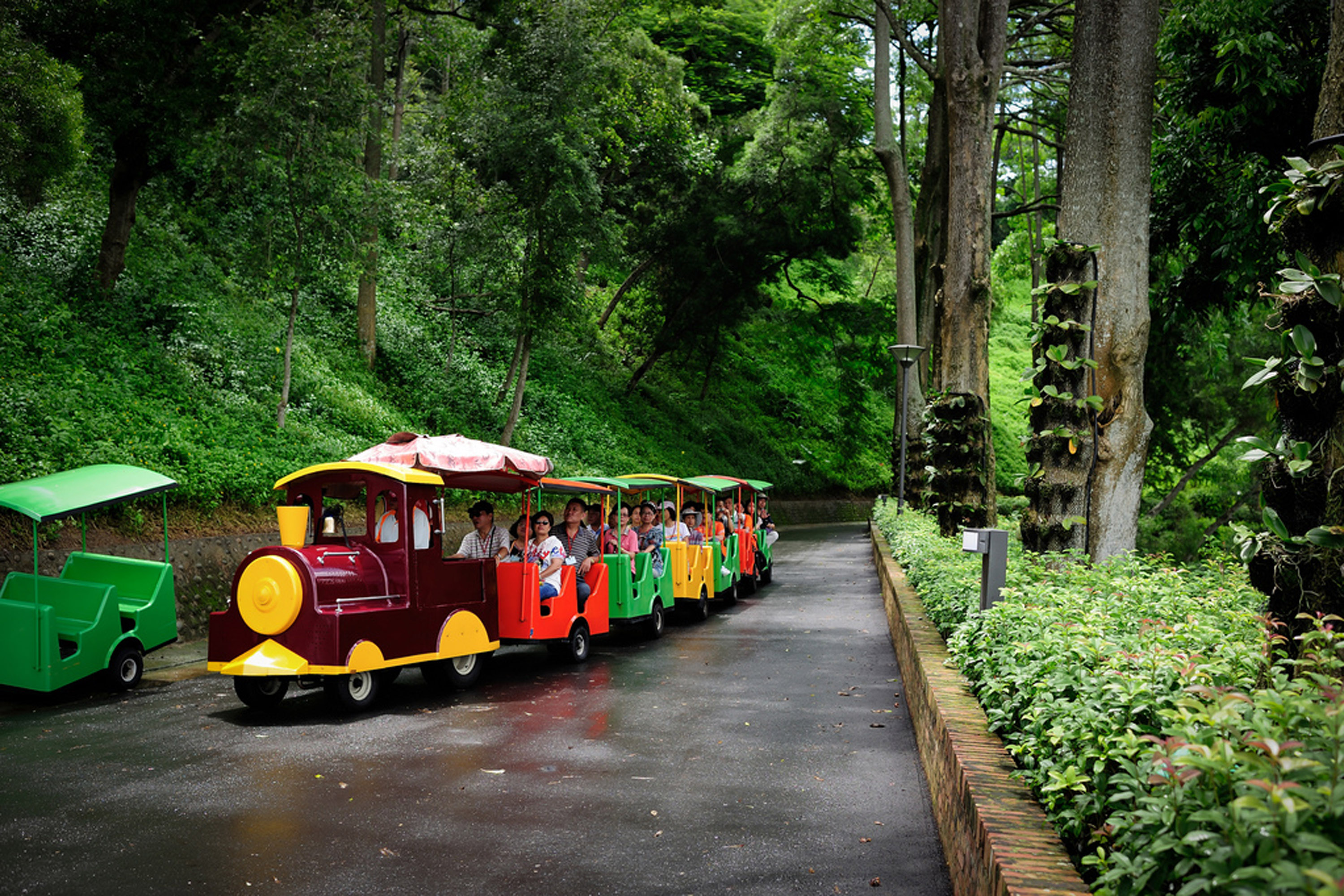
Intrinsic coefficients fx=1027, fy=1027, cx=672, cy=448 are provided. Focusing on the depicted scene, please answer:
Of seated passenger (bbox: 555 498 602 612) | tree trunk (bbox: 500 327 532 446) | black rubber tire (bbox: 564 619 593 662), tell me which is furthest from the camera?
tree trunk (bbox: 500 327 532 446)

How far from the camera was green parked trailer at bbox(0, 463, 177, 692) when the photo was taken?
9023mm

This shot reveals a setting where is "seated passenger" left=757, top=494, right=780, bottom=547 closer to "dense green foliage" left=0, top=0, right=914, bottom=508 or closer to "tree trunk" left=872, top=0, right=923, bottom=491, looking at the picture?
"tree trunk" left=872, top=0, right=923, bottom=491

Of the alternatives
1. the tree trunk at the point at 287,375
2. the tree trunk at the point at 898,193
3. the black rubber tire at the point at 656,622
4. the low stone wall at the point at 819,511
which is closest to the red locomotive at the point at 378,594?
the black rubber tire at the point at 656,622

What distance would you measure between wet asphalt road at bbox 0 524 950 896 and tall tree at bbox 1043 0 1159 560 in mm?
2668

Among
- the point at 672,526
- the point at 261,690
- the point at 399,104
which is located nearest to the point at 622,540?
the point at 672,526

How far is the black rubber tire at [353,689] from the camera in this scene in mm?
8695

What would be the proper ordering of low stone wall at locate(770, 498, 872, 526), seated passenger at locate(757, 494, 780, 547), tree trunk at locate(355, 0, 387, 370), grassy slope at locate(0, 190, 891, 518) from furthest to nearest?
low stone wall at locate(770, 498, 872, 526)
seated passenger at locate(757, 494, 780, 547)
tree trunk at locate(355, 0, 387, 370)
grassy slope at locate(0, 190, 891, 518)

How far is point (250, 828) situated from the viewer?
5.61 meters

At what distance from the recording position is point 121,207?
57.4ft

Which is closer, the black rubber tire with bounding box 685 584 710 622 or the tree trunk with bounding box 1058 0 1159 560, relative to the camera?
the tree trunk with bounding box 1058 0 1159 560

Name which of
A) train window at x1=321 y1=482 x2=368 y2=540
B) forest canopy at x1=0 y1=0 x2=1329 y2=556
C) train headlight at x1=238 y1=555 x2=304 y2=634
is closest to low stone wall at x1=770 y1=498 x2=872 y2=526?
forest canopy at x1=0 y1=0 x2=1329 y2=556

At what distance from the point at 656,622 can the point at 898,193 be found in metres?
15.5

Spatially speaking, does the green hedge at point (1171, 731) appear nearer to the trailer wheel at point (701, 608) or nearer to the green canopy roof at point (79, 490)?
the green canopy roof at point (79, 490)

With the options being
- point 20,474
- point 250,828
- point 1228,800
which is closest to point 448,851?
point 250,828
